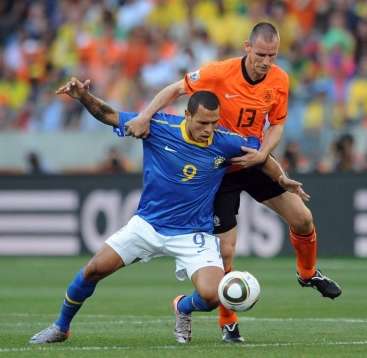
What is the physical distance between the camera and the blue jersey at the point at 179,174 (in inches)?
391

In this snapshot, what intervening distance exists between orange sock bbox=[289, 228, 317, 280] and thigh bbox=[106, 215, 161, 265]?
193cm

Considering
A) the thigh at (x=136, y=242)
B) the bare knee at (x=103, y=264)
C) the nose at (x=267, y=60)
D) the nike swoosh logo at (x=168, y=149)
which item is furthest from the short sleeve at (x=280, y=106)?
the bare knee at (x=103, y=264)

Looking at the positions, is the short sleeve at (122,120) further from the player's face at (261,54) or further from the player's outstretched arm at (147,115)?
the player's face at (261,54)

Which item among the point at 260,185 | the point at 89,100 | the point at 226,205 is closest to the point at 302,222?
the point at 260,185

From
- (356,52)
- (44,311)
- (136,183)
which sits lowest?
(44,311)

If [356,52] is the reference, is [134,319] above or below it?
below

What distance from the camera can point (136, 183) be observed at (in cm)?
2100

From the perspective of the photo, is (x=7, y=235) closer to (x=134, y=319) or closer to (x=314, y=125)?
(x=314, y=125)

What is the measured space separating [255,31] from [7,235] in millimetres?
11892

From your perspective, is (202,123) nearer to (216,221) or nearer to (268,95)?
(268,95)

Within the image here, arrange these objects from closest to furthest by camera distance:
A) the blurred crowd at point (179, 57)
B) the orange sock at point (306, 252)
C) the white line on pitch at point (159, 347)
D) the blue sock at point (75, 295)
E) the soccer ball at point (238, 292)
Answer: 1. the soccer ball at point (238, 292)
2. the white line on pitch at point (159, 347)
3. the blue sock at point (75, 295)
4. the orange sock at point (306, 252)
5. the blurred crowd at point (179, 57)

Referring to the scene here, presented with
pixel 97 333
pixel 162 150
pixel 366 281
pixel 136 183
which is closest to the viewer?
pixel 162 150

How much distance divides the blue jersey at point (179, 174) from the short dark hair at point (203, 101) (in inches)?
14.4

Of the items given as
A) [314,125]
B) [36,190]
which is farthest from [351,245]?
[36,190]
